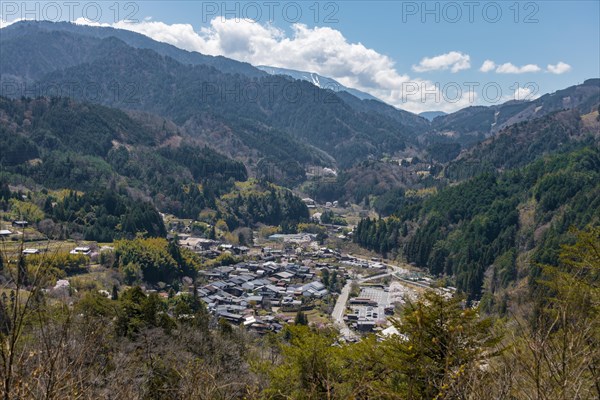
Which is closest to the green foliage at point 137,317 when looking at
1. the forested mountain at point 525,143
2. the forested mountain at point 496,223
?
the forested mountain at point 496,223

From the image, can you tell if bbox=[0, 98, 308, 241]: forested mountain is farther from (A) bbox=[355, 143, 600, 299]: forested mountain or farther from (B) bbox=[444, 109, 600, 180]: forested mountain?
(B) bbox=[444, 109, 600, 180]: forested mountain

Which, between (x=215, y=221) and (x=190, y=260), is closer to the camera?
(x=190, y=260)

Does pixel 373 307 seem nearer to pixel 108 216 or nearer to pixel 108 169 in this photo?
pixel 108 216


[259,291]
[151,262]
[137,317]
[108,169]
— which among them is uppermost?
[108,169]

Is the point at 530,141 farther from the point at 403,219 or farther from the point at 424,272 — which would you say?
the point at 424,272

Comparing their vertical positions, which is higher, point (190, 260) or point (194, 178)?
point (194, 178)

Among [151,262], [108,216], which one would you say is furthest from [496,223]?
[108,216]

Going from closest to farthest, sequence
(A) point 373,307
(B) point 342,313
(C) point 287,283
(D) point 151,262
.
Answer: (B) point 342,313 < (A) point 373,307 < (D) point 151,262 < (C) point 287,283

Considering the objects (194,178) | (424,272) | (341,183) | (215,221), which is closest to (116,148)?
(194,178)

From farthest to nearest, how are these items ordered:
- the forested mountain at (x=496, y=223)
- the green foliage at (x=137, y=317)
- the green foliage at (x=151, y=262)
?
the forested mountain at (x=496, y=223)
the green foliage at (x=151, y=262)
the green foliage at (x=137, y=317)

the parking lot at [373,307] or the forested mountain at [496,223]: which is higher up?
the forested mountain at [496,223]

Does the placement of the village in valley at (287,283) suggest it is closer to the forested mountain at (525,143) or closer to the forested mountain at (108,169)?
the forested mountain at (108,169)
